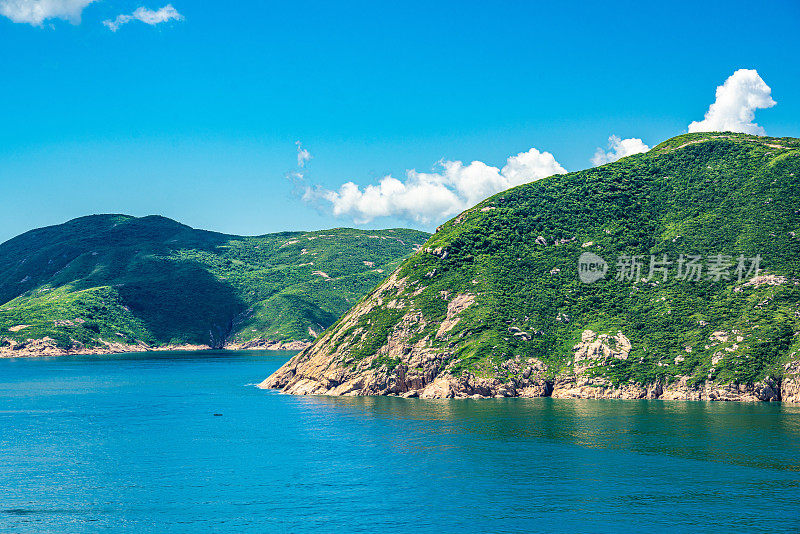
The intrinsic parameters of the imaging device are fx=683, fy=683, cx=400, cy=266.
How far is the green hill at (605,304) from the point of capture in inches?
5581

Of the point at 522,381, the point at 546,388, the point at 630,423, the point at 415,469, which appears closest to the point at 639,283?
the point at 546,388

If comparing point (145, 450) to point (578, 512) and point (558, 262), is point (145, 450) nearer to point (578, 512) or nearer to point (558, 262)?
point (578, 512)

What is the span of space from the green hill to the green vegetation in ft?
1.24

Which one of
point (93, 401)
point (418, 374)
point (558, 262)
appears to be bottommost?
point (93, 401)

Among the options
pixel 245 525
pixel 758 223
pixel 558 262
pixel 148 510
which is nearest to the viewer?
pixel 245 525

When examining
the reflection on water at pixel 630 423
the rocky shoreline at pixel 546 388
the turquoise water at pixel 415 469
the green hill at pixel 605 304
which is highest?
the green hill at pixel 605 304

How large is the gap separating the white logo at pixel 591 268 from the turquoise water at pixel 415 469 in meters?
41.4

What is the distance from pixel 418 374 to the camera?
155875 mm

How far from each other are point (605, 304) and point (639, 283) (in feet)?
38.7

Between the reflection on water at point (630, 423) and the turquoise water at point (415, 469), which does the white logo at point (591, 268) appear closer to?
the reflection on water at point (630, 423)

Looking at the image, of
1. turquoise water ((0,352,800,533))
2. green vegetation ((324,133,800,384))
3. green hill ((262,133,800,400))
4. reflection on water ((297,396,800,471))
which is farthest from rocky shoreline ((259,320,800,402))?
turquoise water ((0,352,800,533))

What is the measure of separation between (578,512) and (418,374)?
277 feet

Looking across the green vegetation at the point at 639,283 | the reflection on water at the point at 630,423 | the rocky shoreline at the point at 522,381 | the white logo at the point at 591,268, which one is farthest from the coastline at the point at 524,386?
the white logo at the point at 591,268

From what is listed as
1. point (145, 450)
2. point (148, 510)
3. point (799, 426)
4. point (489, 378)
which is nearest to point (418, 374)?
point (489, 378)
